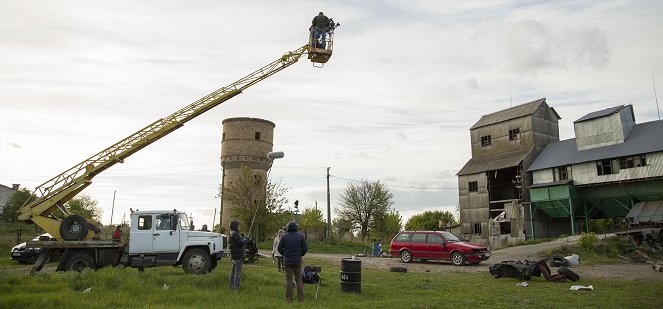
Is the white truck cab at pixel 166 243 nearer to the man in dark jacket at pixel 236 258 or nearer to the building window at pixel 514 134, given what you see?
the man in dark jacket at pixel 236 258

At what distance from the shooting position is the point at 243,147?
146 ft

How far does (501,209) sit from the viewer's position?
40.7 m

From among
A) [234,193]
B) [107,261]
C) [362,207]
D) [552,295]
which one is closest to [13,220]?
[234,193]

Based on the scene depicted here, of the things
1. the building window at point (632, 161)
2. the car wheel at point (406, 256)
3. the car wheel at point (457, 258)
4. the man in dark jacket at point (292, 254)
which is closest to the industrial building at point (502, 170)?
the building window at point (632, 161)

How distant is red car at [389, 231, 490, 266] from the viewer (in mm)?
21111

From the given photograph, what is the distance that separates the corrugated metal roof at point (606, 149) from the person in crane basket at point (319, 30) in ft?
78.8

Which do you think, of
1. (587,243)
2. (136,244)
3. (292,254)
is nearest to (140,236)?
(136,244)

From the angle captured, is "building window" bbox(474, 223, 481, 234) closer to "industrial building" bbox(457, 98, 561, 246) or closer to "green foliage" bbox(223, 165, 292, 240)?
"industrial building" bbox(457, 98, 561, 246)

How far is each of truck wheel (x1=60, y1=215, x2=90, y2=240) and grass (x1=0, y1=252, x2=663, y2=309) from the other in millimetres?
4689

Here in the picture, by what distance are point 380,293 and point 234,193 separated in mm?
28888

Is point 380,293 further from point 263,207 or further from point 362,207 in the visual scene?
point 362,207

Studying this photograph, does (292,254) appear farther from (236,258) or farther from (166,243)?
(166,243)

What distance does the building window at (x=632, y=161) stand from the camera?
32625 mm

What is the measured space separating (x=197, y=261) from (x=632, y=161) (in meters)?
31.4
